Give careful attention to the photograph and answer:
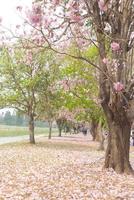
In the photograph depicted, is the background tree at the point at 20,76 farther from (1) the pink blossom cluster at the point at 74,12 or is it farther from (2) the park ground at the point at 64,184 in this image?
(1) the pink blossom cluster at the point at 74,12

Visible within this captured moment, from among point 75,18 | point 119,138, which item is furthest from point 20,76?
point 75,18

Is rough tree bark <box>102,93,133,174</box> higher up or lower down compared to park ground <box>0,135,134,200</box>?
higher up

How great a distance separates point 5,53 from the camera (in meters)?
39.7

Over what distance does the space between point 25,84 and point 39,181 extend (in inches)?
979

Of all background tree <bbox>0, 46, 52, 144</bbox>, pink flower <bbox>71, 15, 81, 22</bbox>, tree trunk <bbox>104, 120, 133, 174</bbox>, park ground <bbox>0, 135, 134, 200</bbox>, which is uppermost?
background tree <bbox>0, 46, 52, 144</bbox>

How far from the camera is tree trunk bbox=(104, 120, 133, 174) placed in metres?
17.3

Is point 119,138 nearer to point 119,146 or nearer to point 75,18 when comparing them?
point 119,146

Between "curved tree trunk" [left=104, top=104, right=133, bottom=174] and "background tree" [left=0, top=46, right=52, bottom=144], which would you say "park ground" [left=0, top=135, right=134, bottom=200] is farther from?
"background tree" [left=0, top=46, right=52, bottom=144]

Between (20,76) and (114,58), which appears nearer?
(114,58)

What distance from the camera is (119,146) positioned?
17391 millimetres

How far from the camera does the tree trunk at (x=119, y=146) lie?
17344 mm

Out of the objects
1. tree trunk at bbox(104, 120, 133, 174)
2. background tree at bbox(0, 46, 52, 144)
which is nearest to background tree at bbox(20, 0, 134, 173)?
tree trunk at bbox(104, 120, 133, 174)

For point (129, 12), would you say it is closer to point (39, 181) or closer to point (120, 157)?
point (120, 157)

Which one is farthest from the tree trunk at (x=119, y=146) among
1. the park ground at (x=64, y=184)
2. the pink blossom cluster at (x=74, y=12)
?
the pink blossom cluster at (x=74, y=12)
